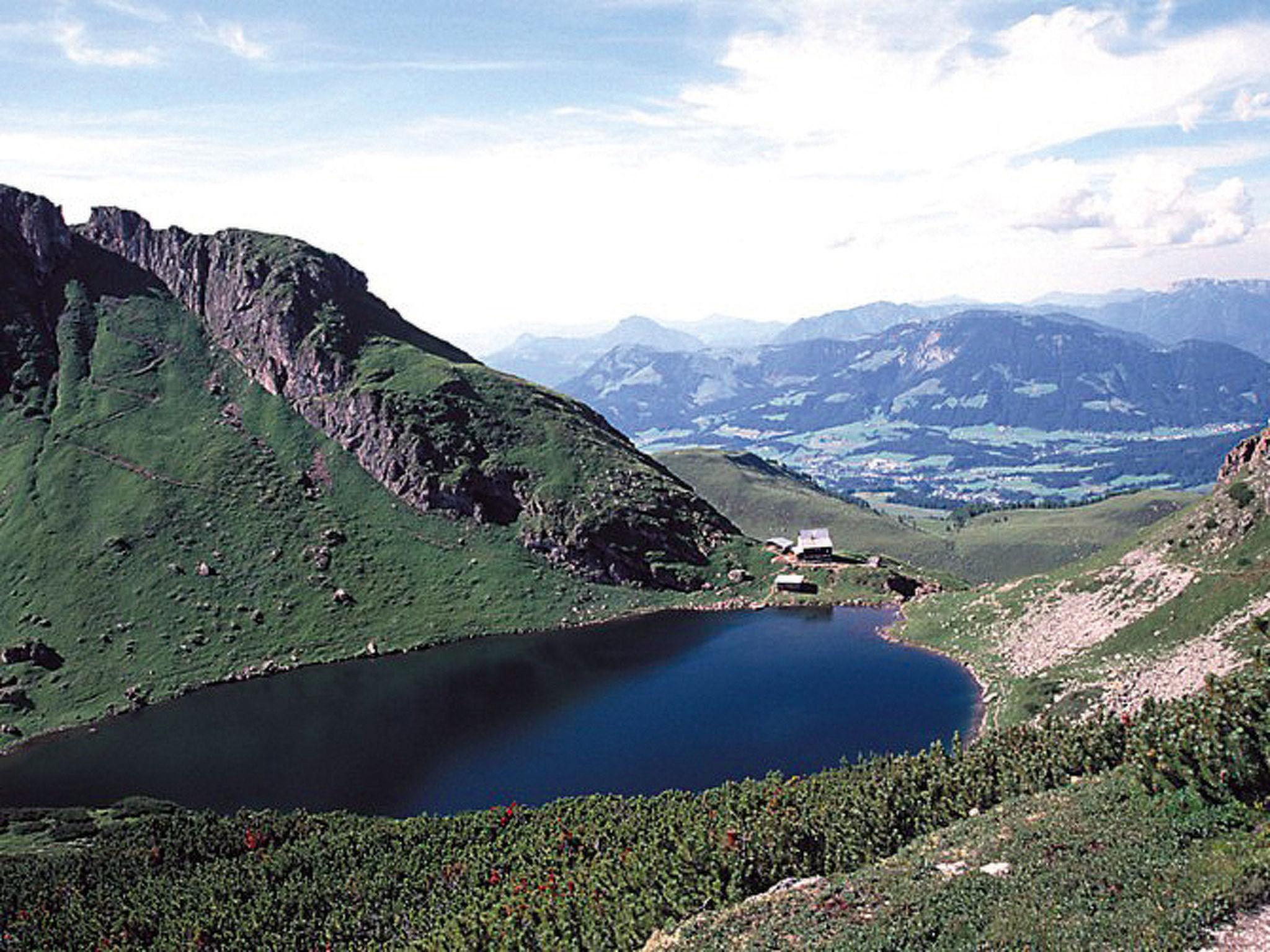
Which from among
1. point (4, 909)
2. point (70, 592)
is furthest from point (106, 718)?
point (4, 909)

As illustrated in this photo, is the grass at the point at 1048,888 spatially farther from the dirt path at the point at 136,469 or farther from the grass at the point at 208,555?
the dirt path at the point at 136,469

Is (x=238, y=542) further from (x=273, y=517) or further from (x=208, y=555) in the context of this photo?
(x=273, y=517)

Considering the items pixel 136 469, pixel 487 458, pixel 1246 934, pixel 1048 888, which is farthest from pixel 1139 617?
pixel 136 469

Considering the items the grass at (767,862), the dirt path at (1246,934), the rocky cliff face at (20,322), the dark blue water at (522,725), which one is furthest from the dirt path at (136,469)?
the dirt path at (1246,934)

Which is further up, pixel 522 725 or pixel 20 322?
pixel 20 322

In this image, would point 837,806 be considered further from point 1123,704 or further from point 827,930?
point 1123,704

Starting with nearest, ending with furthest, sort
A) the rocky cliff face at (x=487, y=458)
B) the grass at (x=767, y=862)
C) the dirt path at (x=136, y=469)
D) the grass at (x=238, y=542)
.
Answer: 1. the grass at (x=767, y=862)
2. the grass at (x=238, y=542)
3. the rocky cliff face at (x=487, y=458)
4. the dirt path at (x=136, y=469)
